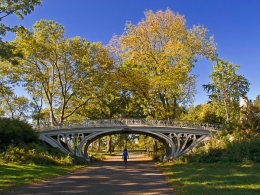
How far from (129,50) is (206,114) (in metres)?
16.1

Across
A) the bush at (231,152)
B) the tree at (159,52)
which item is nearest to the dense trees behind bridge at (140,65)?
the tree at (159,52)

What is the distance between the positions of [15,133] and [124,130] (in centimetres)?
1141

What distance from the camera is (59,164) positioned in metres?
24.6

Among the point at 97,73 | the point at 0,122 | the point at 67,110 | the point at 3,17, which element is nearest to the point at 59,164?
the point at 0,122

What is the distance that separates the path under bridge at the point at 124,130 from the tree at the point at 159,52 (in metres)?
4.33

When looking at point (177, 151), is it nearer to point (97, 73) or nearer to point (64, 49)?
point (97, 73)

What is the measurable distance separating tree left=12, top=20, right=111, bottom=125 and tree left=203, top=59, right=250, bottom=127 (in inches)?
526

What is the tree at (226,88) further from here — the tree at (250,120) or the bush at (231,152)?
the bush at (231,152)

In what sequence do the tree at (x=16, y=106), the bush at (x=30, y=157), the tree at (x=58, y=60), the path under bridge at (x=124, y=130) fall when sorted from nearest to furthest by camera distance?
the bush at (x=30, y=157) → the path under bridge at (x=124, y=130) → the tree at (x=58, y=60) → the tree at (x=16, y=106)

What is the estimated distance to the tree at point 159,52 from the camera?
117 feet

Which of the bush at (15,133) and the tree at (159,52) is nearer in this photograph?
the bush at (15,133)

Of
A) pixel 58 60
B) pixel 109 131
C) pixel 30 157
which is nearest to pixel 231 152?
pixel 109 131

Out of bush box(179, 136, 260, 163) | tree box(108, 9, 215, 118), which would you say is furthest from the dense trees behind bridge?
bush box(179, 136, 260, 163)

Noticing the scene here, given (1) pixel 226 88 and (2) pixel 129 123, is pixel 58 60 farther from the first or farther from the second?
(1) pixel 226 88
